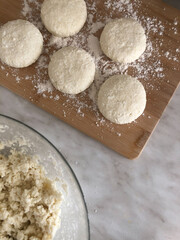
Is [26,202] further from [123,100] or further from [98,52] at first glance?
[98,52]

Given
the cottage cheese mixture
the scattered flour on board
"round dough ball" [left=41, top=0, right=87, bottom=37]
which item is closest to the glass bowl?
the cottage cheese mixture

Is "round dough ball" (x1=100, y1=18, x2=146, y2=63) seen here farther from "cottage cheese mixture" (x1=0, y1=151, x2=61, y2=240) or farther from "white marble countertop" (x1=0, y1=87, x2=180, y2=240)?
"cottage cheese mixture" (x1=0, y1=151, x2=61, y2=240)

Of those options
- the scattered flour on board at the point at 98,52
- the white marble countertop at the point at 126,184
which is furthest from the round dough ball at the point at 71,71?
the white marble countertop at the point at 126,184

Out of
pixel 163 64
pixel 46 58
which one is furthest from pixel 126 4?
pixel 46 58

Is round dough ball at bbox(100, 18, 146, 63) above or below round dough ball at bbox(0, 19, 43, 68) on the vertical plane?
above

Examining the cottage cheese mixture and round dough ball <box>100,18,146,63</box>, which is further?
round dough ball <box>100,18,146,63</box>

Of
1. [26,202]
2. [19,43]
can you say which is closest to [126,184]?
[26,202]

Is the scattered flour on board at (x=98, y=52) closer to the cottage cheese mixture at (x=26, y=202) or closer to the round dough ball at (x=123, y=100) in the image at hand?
the round dough ball at (x=123, y=100)

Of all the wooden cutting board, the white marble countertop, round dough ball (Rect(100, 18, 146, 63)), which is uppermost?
round dough ball (Rect(100, 18, 146, 63))
